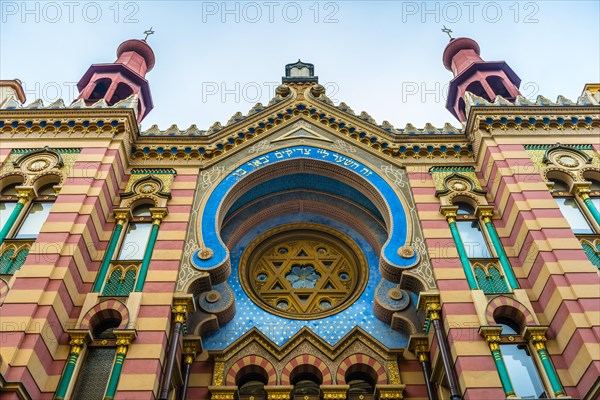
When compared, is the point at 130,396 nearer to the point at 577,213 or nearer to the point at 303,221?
the point at 303,221

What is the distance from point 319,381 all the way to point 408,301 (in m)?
3.02

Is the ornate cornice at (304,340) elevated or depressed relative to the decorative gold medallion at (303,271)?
depressed

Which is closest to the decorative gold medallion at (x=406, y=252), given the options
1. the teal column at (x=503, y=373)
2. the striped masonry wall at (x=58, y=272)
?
the teal column at (x=503, y=373)

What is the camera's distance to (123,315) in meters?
12.6

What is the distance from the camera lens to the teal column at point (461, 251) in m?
13.4

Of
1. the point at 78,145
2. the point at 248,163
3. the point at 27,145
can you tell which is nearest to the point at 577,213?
the point at 248,163

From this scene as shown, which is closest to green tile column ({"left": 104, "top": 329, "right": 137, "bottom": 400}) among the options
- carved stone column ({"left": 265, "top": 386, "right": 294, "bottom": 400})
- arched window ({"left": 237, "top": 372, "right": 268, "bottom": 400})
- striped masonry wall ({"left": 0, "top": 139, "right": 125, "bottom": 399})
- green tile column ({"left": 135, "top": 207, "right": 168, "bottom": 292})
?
striped masonry wall ({"left": 0, "top": 139, "right": 125, "bottom": 399})

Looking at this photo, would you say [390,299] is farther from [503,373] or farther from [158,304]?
[158,304]

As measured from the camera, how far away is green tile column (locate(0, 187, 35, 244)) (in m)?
13.9

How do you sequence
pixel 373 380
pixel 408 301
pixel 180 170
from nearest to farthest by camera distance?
pixel 373 380 < pixel 408 301 < pixel 180 170

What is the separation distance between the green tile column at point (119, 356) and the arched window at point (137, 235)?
2620 mm

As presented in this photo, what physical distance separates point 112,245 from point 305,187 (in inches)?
242

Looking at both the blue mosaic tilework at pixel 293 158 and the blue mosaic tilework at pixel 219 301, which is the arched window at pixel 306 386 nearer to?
the blue mosaic tilework at pixel 219 301

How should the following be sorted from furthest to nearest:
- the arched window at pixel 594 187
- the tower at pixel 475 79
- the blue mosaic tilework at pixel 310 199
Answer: the tower at pixel 475 79
the blue mosaic tilework at pixel 310 199
the arched window at pixel 594 187
